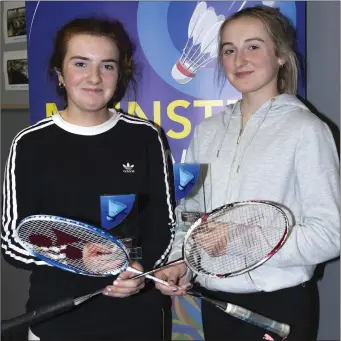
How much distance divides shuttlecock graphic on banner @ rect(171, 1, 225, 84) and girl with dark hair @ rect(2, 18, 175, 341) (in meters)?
0.36

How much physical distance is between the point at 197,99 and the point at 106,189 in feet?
1.83

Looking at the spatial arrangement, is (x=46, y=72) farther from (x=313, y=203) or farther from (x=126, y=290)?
(x=313, y=203)

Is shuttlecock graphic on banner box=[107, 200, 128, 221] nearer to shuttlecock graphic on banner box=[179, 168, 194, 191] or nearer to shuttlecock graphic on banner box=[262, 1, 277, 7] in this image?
shuttlecock graphic on banner box=[179, 168, 194, 191]

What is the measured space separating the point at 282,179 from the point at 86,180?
0.49m

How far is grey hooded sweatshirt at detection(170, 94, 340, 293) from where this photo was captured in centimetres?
119

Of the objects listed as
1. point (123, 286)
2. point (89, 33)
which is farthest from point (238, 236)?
point (89, 33)

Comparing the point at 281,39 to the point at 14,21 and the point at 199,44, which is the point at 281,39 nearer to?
the point at 199,44

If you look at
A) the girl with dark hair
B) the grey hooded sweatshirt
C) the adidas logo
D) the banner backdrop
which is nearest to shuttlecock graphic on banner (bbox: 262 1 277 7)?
the banner backdrop

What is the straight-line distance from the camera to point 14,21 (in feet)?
6.82

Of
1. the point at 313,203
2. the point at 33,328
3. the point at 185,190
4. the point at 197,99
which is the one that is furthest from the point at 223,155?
the point at 33,328

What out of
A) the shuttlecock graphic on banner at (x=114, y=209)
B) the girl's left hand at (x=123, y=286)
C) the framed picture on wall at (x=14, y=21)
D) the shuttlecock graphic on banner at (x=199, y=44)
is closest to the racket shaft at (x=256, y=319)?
the girl's left hand at (x=123, y=286)

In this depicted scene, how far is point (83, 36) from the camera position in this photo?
4.38 ft

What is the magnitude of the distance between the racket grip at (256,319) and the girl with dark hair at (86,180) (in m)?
0.23

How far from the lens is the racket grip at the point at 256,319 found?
3.91ft
